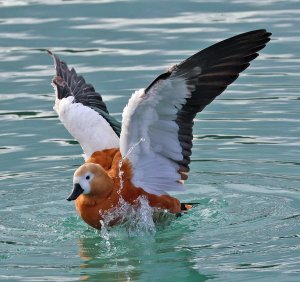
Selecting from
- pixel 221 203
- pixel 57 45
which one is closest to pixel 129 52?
pixel 57 45

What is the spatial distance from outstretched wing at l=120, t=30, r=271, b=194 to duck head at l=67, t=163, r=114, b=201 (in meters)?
0.26

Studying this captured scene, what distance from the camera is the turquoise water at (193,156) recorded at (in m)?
10.3

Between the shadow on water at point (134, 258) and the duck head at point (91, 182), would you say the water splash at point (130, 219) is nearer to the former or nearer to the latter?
the shadow on water at point (134, 258)

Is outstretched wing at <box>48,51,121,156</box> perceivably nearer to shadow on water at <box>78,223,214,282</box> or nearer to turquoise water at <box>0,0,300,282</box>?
turquoise water at <box>0,0,300,282</box>

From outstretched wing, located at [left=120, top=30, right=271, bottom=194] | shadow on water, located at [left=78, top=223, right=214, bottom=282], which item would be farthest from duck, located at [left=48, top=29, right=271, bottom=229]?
shadow on water, located at [left=78, top=223, right=214, bottom=282]

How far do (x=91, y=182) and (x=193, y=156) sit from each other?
1978 millimetres

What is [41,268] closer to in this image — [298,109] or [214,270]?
[214,270]

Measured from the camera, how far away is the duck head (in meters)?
10.9

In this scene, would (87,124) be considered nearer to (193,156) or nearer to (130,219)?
(130,219)

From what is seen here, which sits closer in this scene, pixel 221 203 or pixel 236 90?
pixel 221 203

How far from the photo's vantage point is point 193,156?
12758 mm

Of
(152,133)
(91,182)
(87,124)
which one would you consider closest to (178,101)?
(152,133)

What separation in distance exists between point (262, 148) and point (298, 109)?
102 cm

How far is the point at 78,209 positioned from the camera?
11188 millimetres
